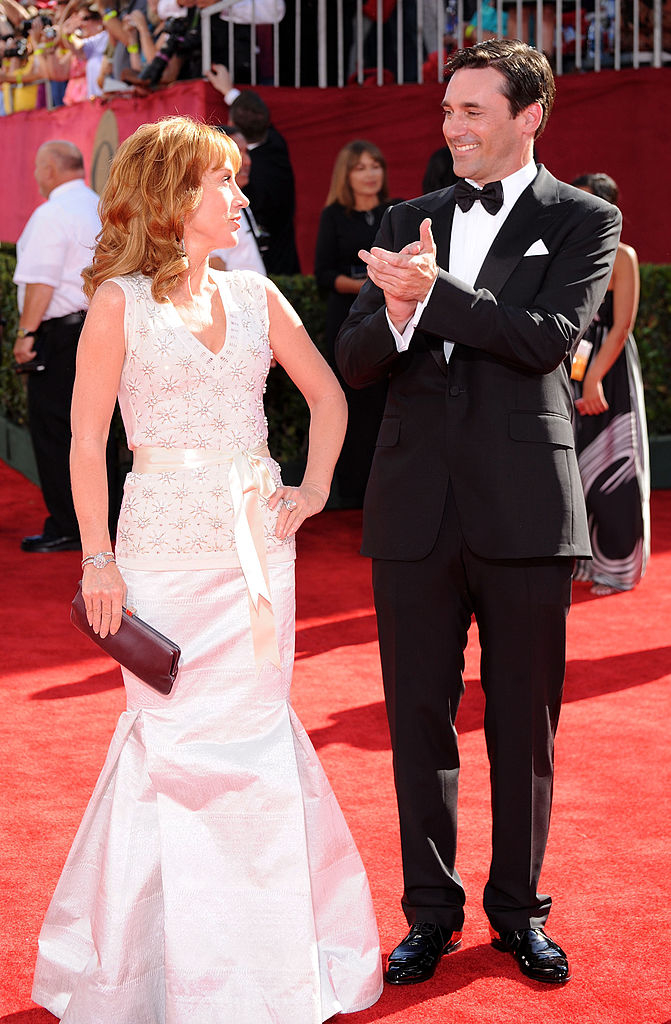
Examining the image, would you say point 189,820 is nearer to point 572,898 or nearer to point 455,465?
point 455,465

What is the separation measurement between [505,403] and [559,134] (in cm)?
799

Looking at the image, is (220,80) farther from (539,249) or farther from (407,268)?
(407,268)

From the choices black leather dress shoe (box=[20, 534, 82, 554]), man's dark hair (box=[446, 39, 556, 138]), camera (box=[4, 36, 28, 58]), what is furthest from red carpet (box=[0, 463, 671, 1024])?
camera (box=[4, 36, 28, 58])

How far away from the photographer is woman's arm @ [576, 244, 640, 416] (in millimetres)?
6488

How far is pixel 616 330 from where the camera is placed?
6.57 metres

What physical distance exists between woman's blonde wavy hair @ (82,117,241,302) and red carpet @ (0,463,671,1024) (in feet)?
5.14

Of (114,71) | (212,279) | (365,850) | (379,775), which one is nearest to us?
(212,279)

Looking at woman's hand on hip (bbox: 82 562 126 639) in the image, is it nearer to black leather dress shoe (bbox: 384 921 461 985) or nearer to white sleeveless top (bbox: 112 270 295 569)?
white sleeveless top (bbox: 112 270 295 569)

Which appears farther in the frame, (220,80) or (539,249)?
(220,80)

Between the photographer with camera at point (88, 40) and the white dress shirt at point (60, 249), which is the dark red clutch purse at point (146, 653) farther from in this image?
the photographer with camera at point (88, 40)

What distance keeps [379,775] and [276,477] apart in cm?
175

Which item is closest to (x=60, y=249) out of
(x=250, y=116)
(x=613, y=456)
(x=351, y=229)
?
(x=250, y=116)

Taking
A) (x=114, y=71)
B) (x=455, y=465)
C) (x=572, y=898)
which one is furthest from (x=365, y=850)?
(x=114, y=71)

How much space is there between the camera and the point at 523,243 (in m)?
3.06
